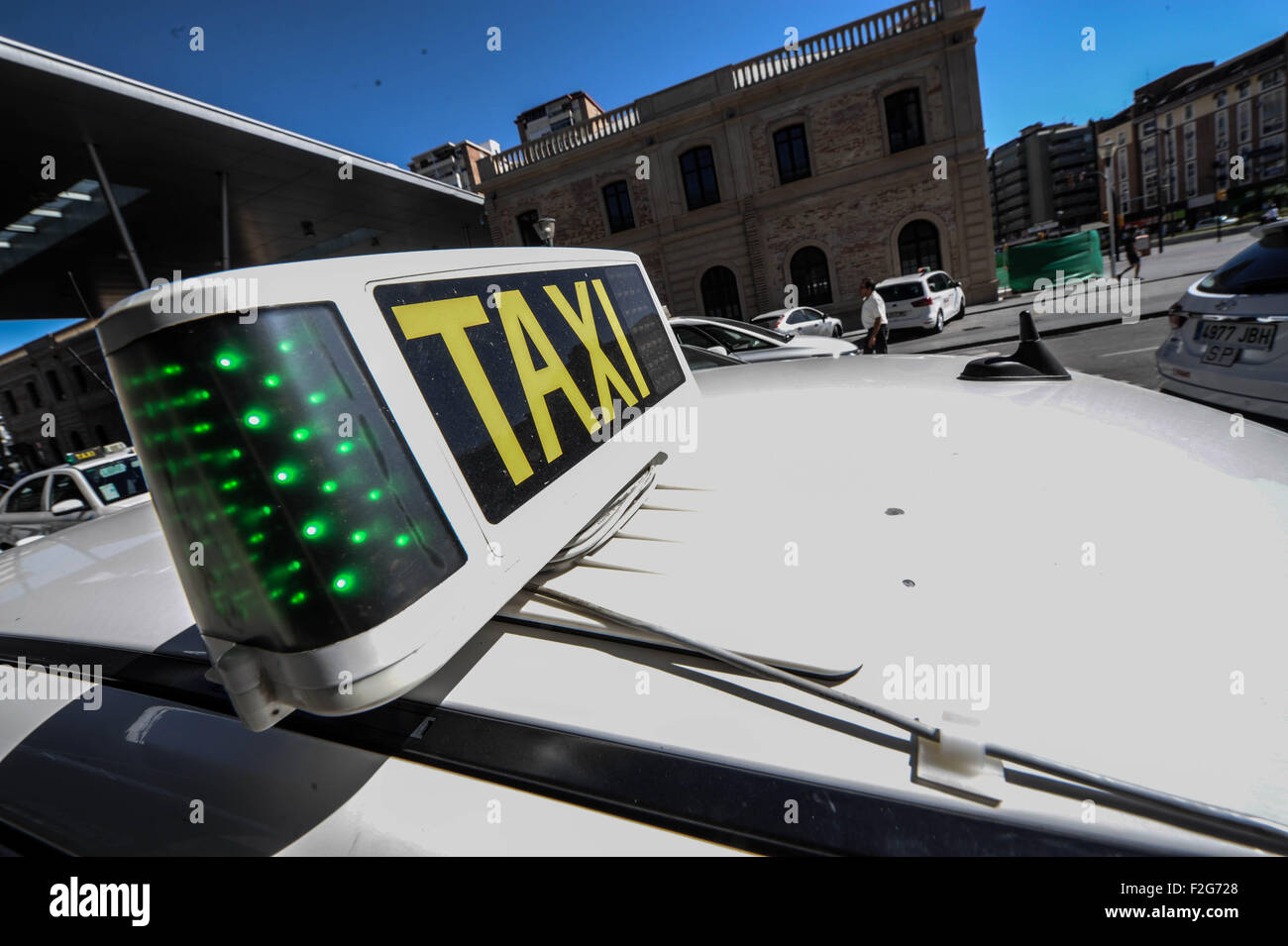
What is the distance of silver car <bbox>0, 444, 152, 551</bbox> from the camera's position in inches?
277

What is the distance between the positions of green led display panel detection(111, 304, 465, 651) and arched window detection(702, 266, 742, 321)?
23363mm

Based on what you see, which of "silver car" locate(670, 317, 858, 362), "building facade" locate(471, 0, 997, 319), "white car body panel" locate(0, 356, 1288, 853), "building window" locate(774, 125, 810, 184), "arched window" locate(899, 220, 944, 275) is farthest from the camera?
"building window" locate(774, 125, 810, 184)

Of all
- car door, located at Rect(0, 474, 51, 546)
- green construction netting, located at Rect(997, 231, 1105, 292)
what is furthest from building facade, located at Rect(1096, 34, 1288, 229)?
car door, located at Rect(0, 474, 51, 546)

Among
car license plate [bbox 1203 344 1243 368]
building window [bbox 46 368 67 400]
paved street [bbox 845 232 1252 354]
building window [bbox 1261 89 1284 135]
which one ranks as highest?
building window [bbox 1261 89 1284 135]

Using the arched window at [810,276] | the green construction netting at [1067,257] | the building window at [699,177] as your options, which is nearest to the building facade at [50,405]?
the building window at [699,177]

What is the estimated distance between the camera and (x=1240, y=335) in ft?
11.1

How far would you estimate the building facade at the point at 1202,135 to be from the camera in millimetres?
70188

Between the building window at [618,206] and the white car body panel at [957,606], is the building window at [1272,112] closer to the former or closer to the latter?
the building window at [618,206]

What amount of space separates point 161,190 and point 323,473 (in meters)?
14.1

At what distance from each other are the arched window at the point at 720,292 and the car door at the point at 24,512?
19929mm

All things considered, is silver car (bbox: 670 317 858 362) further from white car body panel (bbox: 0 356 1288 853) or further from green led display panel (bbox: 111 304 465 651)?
green led display panel (bbox: 111 304 465 651)

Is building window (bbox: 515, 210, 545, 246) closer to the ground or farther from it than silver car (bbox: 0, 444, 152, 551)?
farther from it

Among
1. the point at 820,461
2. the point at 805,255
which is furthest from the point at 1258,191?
the point at 820,461

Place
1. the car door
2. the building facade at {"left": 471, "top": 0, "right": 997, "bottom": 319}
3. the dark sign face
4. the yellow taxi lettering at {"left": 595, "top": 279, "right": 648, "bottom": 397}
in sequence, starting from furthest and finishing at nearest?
1. the building facade at {"left": 471, "top": 0, "right": 997, "bottom": 319}
2. the car door
3. the yellow taxi lettering at {"left": 595, "top": 279, "right": 648, "bottom": 397}
4. the dark sign face
